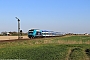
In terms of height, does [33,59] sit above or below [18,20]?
below

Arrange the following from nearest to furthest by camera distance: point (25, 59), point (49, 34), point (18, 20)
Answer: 1. point (25, 59)
2. point (18, 20)
3. point (49, 34)

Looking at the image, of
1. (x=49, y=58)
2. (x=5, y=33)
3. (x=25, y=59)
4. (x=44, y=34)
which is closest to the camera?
(x=25, y=59)

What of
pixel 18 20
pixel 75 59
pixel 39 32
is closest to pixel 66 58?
pixel 75 59

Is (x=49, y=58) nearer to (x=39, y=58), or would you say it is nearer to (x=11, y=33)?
(x=39, y=58)

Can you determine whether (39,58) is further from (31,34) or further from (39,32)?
(39,32)

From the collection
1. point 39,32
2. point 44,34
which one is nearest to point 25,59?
point 39,32

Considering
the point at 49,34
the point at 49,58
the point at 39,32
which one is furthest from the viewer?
the point at 49,34

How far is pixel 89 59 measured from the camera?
19812 millimetres

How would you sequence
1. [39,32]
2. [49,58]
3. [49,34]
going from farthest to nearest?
1. [49,34]
2. [39,32]
3. [49,58]

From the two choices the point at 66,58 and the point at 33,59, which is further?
the point at 66,58

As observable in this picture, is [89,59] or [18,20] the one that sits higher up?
[18,20]

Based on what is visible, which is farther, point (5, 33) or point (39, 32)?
point (5, 33)

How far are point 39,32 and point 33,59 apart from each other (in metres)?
54.2

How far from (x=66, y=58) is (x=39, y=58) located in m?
2.46
